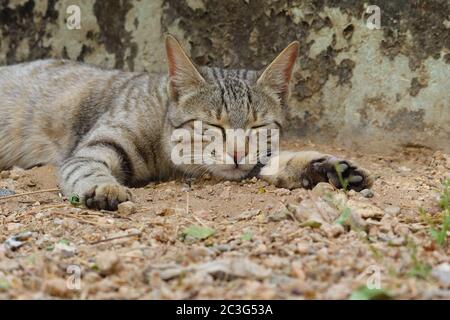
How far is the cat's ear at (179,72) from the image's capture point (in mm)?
4289

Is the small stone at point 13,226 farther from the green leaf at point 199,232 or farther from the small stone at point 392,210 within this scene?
the small stone at point 392,210

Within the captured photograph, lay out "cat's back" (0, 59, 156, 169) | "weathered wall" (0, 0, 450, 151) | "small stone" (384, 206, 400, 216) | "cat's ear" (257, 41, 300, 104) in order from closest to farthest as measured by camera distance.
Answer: "small stone" (384, 206, 400, 216)
"cat's ear" (257, 41, 300, 104)
"weathered wall" (0, 0, 450, 151)
"cat's back" (0, 59, 156, 169)

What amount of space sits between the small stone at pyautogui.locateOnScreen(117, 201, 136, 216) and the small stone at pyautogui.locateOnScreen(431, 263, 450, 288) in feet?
5.22

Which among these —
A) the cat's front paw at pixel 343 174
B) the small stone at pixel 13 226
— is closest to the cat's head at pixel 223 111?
the cat's front paw at pixel 343 174

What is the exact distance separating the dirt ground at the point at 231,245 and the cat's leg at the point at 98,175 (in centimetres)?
10

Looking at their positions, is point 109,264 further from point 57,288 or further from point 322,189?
point 322,189

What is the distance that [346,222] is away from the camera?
3098mm

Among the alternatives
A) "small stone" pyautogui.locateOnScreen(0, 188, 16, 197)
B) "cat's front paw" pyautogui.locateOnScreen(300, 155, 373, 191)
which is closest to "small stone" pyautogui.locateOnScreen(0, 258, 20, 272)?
"small stone" pyautogui.locateOnScreen(0, 188, 16, 197)

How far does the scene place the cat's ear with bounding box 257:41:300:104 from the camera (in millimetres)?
4410

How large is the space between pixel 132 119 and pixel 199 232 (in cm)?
171

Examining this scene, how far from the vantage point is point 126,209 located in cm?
355

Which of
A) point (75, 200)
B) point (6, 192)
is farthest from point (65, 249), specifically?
point (6, 192)

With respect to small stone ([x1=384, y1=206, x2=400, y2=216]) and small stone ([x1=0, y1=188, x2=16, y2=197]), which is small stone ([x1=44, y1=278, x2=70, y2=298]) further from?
small stone ([x1=0, y1=188, x2=16, y2=197])
